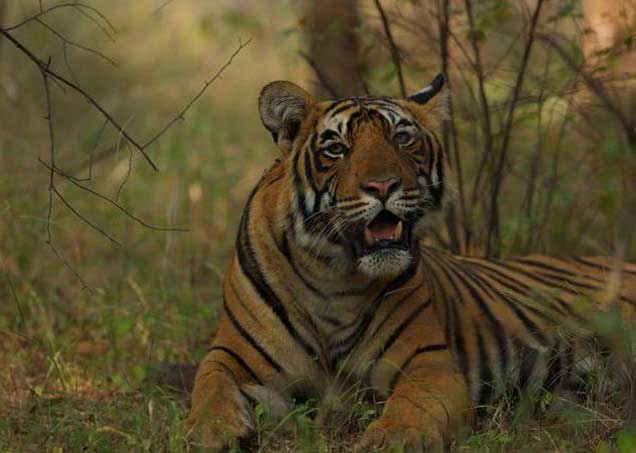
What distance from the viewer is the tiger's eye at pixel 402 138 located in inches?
171

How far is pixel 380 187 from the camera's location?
4035mm

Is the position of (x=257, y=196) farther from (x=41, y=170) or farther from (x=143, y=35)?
(x=143, y=35)

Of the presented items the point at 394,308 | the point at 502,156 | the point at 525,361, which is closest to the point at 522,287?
the point at 525,361

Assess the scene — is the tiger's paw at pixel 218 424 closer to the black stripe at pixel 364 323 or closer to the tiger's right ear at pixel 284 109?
the black stripe at pixel 364 323

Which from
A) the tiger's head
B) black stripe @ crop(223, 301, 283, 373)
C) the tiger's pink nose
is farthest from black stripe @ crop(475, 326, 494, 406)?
the tiger's pink nose

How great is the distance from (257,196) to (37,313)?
1.79m

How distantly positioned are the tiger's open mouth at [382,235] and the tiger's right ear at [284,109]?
1.70 ft

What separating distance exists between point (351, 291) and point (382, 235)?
31cm

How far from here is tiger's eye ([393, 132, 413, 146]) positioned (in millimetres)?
4336

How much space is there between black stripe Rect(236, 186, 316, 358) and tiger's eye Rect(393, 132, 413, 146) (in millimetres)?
651

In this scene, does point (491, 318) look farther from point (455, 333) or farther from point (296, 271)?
point (296, 271)

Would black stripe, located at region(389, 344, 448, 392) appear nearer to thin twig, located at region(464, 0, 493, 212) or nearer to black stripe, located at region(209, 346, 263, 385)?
black stripe, located at region(209, 346, 263, 385)

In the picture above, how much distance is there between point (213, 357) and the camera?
174 inches

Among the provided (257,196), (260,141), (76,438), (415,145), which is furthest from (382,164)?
(260,141)
